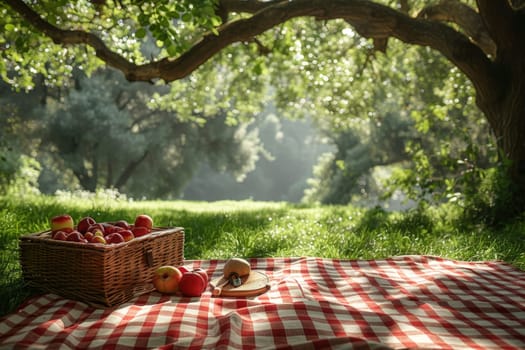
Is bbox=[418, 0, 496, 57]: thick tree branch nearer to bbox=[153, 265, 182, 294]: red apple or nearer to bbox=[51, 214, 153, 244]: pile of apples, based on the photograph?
bbox=[51, 214, 153, 244]: pile of apples

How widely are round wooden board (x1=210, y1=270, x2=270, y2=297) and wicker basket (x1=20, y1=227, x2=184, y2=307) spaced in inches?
21.0

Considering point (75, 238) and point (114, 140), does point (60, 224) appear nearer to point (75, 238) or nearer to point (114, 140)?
point (75, 238)

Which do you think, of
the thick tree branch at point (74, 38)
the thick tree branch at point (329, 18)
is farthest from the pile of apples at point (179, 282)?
the thick tree branch at point (74, 38)

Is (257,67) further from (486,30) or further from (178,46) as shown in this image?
(486,30)

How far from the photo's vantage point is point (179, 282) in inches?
132

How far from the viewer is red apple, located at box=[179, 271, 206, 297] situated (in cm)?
325

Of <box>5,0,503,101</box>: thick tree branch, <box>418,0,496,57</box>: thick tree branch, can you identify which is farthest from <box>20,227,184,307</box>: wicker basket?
<box>418,0,496,57</box>: thick tree branch

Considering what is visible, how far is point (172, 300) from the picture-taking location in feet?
10.4

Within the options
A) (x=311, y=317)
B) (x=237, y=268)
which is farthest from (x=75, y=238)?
(x=311, y=317)

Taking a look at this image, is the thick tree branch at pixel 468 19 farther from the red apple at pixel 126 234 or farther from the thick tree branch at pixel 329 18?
the red apple at pixel 126 234

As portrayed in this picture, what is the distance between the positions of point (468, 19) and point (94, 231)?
19.8 feet

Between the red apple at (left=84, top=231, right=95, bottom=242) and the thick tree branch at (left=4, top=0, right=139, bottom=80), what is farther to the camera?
the thick tree branch at (left=4, top=0, right=139, bottom=80)

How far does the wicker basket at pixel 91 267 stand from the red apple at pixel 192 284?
0.28 m

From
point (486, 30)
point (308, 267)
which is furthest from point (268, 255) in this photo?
point (486, 30)
